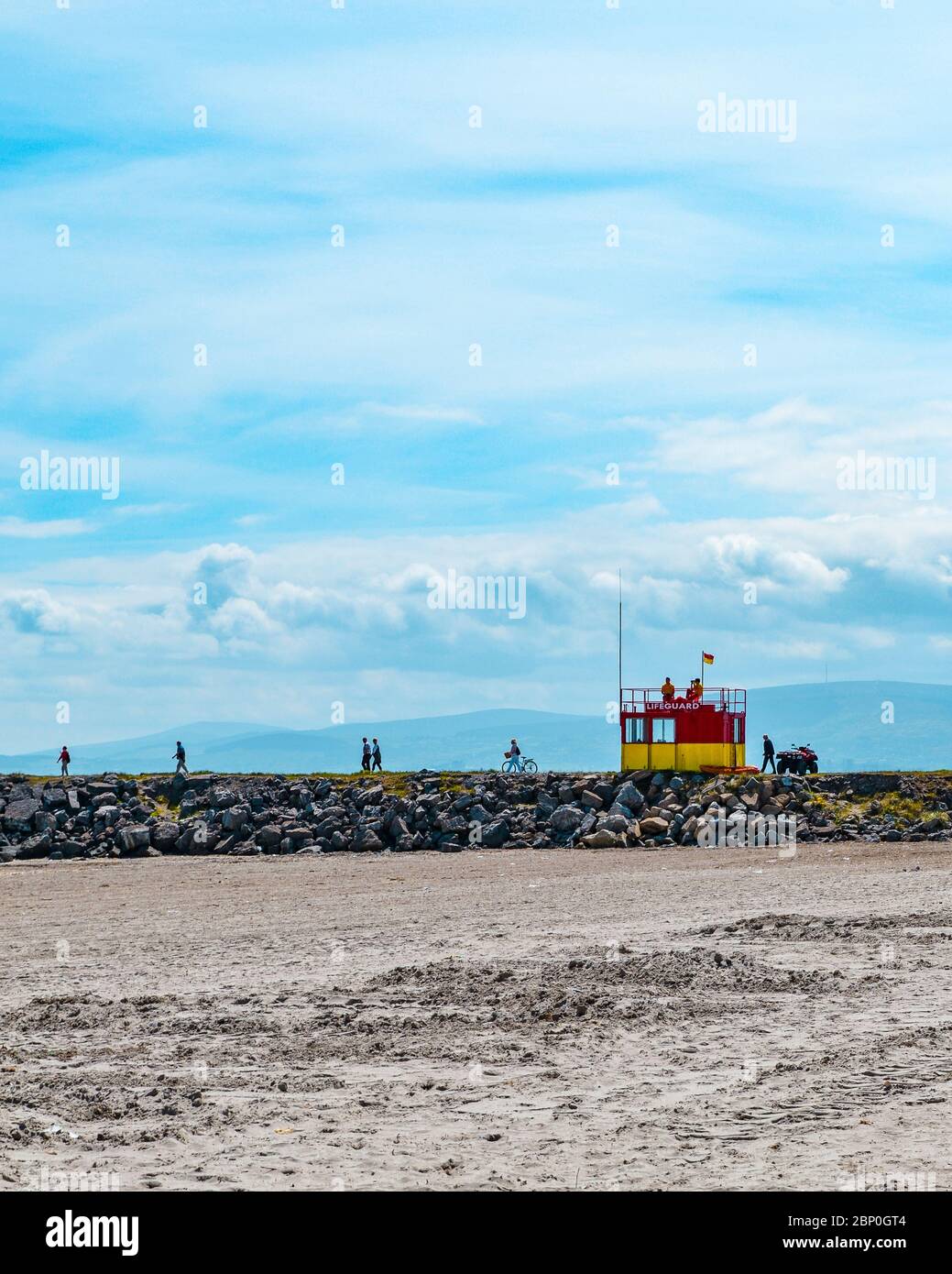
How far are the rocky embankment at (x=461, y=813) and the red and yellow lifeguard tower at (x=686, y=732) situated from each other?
1.07 meters

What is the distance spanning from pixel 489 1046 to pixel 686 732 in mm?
37125

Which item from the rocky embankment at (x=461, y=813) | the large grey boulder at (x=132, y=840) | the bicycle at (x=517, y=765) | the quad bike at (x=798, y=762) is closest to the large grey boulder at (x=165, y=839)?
the rocky embankment at (x=461, y=813)

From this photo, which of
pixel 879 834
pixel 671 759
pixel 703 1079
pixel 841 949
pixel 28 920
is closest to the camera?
pixel 703 1079

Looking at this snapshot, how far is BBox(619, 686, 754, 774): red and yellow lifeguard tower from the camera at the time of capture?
51.2m

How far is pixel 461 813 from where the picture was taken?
48.8 m

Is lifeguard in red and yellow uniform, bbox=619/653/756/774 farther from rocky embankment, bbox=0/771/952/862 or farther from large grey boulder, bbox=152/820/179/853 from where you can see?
large grey boulder, bbox=152/820/179/853

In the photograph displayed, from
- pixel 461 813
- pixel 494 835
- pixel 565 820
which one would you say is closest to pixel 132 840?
pixel 461 813

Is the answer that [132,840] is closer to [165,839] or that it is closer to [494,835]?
[165,839]

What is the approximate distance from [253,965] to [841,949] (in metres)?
8.34

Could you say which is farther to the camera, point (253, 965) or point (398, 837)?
point (398, 837)

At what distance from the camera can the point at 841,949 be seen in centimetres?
2006
